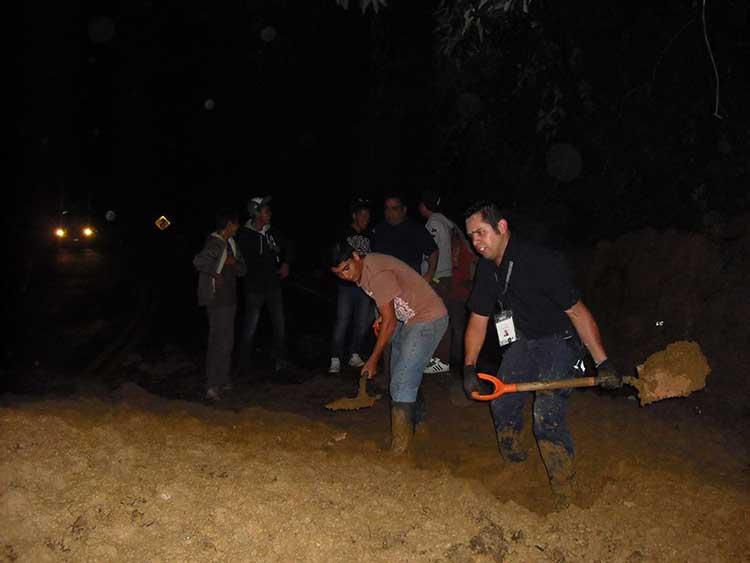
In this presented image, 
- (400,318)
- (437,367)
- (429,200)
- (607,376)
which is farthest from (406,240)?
(607,376)

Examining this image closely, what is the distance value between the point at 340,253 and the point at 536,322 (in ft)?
4.60

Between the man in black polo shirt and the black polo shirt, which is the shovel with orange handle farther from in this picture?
the black polo shirt

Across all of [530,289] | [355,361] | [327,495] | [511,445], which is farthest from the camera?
[355,361]

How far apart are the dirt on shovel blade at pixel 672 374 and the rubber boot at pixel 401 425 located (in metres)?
1.56

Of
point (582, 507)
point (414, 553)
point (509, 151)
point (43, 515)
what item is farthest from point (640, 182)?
point (43, 515)

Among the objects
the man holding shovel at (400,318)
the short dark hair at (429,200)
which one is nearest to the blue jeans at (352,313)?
the short dark hair at (429,200)

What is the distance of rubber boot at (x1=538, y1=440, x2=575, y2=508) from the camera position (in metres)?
4.21

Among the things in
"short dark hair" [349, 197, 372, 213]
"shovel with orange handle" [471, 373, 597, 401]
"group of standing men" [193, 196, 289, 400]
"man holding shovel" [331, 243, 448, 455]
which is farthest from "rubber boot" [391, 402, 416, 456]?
"short dark hair" [349, 197, 372, 213]

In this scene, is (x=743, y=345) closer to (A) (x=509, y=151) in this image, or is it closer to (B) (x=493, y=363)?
(B) (x=493, y=363)

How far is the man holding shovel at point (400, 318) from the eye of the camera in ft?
15.3

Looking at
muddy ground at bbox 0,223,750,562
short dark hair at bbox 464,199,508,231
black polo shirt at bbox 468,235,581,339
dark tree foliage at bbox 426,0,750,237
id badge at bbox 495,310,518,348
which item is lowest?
muddy ground at bbox 0,223,750,562

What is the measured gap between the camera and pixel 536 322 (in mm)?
4203

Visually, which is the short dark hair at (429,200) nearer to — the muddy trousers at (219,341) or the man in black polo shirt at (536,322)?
the muddy trousers at (219,341)

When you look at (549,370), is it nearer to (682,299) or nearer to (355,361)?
(355,361)
